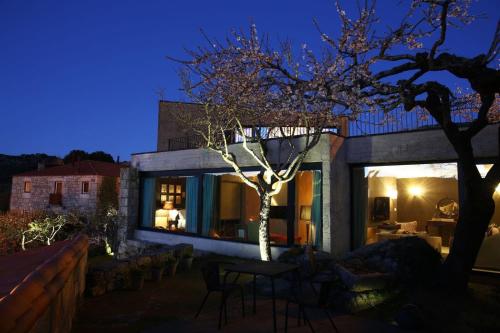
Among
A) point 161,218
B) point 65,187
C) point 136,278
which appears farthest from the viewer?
point 65,187

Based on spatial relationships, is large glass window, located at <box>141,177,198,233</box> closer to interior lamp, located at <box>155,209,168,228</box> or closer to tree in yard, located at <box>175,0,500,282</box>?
interior lamp, located at <box>155,209,168,228</box>

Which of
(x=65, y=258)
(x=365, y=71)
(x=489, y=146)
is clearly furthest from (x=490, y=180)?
(x=65, y=258)

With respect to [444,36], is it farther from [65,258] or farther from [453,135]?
[65,258]

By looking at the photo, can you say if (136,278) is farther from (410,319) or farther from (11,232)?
(11,232)

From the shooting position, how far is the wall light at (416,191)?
1405cm

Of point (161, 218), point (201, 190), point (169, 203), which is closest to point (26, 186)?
point (161, 218)

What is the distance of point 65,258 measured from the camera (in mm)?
3312

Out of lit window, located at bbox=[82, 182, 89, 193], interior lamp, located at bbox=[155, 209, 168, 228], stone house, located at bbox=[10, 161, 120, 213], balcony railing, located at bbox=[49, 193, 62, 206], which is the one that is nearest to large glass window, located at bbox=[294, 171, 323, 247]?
interior lamp, located at bbox=[155, 209, 168, 228]

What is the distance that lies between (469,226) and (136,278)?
627 centimetres

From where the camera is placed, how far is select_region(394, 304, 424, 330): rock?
14.9ft

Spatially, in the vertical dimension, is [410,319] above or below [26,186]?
below

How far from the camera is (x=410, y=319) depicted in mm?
4566

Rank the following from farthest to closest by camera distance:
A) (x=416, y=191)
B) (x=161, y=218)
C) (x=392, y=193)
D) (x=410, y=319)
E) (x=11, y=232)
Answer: (x=11, y=232) → (x=161, y=218) → (x=416, y=191) → (x=392, y=193) → (x=410, y=319)

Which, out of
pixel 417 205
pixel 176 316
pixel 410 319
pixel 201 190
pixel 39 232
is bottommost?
pixel 39 232
